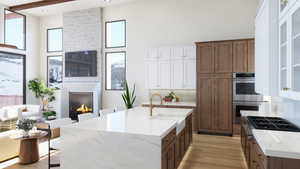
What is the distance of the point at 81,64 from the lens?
6.79 metres

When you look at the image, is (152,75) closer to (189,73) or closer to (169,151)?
(189,73)

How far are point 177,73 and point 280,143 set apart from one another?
407 centimetres

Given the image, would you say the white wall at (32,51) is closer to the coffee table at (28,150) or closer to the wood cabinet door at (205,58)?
the coffee table at (28,150)

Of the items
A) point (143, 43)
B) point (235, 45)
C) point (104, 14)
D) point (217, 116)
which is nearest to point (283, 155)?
point (217, 116)

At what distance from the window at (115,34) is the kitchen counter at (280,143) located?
18.1 feet

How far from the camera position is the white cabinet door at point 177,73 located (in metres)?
5.47

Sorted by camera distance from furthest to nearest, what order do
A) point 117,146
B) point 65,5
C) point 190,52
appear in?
point 65,5, point 190,52, point 117,146

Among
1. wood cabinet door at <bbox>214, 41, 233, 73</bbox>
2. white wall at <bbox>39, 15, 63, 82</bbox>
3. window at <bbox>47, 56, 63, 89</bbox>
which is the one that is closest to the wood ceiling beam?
white wall at <bbox>39, 15, 63, 82</bbox>

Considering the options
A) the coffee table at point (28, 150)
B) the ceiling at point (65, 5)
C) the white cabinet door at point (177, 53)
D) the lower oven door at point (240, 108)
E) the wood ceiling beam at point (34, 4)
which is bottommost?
the coffee table at point (28, 150)

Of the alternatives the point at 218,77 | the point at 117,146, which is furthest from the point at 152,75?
the point at 117,146

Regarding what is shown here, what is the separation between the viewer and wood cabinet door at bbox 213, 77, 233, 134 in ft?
15.5

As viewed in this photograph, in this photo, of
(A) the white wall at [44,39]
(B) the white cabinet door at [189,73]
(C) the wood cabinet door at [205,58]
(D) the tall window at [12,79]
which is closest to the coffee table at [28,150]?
(B) the white cabinet door at [189,73]

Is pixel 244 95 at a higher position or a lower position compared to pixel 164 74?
lower

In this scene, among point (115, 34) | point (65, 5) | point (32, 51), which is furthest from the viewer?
point (32, 51)
